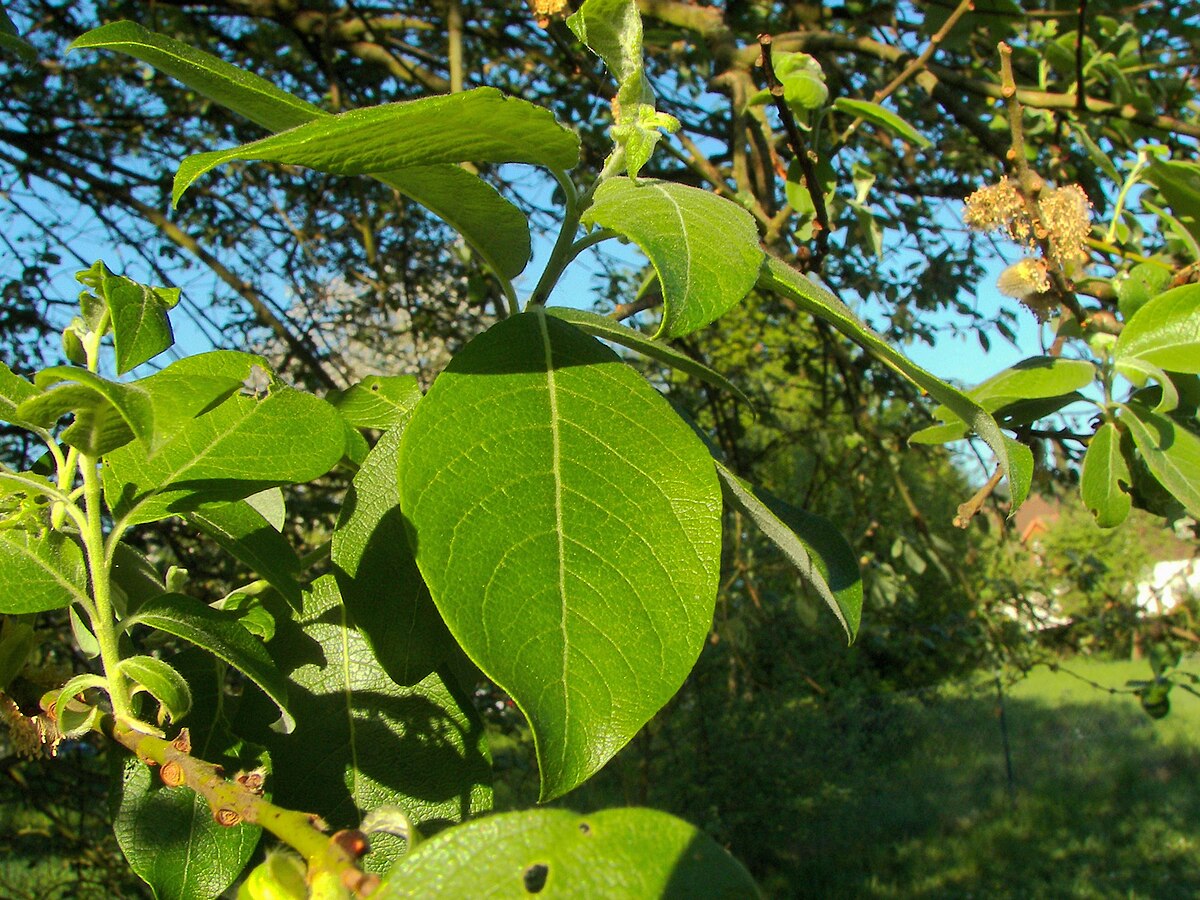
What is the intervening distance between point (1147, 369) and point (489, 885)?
3.45 feet

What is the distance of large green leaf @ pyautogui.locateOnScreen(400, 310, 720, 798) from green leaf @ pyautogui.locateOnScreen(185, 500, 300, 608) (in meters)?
0.14

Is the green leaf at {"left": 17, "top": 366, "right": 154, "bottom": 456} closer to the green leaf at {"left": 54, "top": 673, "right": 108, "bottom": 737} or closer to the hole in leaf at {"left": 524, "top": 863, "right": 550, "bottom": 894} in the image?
the green leaf at {"left": 54, "top": 673, "right": 108, "bottom": 737}

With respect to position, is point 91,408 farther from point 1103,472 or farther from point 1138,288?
point 1138,288

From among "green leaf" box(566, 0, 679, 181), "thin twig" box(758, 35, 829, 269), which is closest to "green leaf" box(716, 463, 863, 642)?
"green leaf" box(566, 0, 679, 181)

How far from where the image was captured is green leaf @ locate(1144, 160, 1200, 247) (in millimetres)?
1329

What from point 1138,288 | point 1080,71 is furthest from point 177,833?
point 1080,71

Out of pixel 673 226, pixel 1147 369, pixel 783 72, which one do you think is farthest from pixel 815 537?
pixel 783 72

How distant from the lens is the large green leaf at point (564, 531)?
1.58ft

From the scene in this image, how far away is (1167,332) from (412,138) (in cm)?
98

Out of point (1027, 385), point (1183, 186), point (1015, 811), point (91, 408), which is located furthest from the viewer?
point (1015, 811)

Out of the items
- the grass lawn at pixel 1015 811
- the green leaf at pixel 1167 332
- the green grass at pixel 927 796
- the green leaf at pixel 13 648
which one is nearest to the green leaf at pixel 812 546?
the green leaf at pixel 13 648

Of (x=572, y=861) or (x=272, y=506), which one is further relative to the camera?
(x=272, y=506)

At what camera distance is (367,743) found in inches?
26.8

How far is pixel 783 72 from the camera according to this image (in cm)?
159
